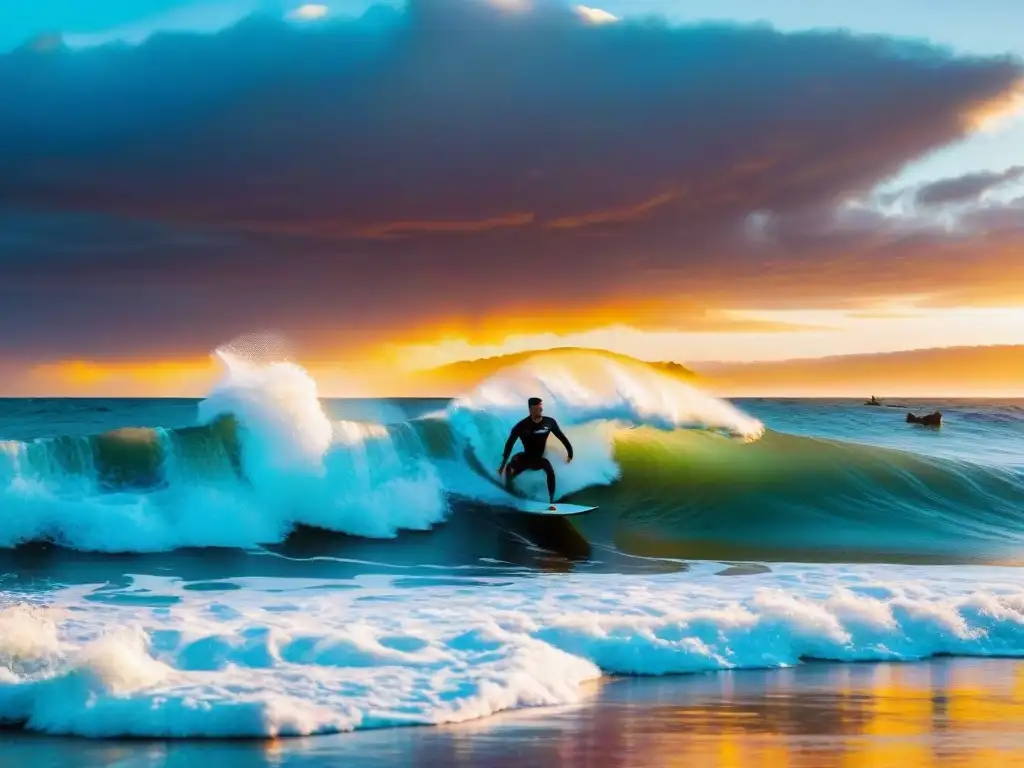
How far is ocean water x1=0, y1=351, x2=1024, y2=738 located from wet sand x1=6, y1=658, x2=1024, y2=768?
0.28 meters

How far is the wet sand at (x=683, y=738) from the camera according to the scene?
21.4 ft

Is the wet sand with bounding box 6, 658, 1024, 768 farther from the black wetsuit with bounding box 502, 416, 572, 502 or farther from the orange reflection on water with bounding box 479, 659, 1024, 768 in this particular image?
the black wetsuit with bounding box 502, 416, 572, 502

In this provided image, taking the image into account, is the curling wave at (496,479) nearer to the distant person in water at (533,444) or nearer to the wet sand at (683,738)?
the distant person in water at (533,444)

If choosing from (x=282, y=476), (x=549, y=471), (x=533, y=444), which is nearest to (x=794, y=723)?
(x=549, y=471)

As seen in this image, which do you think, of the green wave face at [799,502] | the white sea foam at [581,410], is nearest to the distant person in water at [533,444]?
the white sea foam at [581,410]

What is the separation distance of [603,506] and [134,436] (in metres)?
6.55

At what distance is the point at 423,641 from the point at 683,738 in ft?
8.52

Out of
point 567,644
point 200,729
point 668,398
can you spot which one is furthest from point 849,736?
point 668,398

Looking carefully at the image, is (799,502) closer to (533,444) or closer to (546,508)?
(546,508)

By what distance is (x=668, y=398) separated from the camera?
21219mm

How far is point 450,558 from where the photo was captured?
1466cm

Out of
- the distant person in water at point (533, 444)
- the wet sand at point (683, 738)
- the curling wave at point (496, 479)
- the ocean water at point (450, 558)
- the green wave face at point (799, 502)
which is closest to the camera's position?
the wet sand at point (683, 738)

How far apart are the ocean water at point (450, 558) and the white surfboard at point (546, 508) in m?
0.20

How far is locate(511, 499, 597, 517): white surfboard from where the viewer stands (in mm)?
15414
